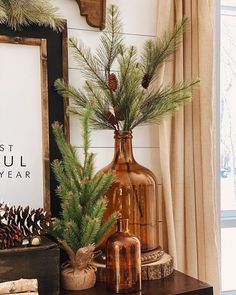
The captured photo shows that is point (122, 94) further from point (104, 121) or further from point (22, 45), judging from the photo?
point (22, 45)

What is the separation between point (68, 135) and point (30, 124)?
0.14 m

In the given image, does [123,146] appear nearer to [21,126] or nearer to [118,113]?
[118,113]

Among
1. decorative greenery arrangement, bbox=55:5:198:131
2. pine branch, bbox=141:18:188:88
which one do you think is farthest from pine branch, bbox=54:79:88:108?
pine branch, bbox=141:18:188:88

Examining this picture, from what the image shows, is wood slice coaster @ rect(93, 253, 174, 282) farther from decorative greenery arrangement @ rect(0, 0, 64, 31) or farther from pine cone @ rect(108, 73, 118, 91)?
decorative greenery arrangement @ rect(0, 0, 64, 31)

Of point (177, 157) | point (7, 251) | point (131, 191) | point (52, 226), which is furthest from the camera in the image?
point (177, 157)

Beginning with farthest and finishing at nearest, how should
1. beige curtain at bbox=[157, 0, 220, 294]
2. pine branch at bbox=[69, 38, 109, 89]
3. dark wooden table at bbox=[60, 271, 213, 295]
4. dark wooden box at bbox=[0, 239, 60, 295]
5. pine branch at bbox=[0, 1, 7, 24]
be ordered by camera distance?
beige curtain at bbox=[157, 0, 220, 294] < pine branch at bbox=[69, 38, 109, 89] < pine branch at bbox=[0, 1, 7, 24] < dark wooden table at bbox=[60, 271, 213, 295] < dark wooden box at bbox=[0, 239, 60, 295]

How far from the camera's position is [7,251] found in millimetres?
1041

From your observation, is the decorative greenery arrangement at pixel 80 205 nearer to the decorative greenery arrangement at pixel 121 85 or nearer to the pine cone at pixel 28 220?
the pine cone at pixel 28 220

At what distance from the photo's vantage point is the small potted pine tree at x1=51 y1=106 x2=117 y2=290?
1.16 meters

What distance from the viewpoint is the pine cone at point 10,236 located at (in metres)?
1.07

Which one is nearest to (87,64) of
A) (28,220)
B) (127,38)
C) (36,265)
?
(127,38)

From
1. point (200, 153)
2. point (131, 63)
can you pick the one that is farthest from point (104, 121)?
point (200, 153)

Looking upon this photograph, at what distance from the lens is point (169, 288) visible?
118 cm

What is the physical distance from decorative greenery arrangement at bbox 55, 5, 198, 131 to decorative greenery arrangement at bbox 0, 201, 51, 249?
0.40 metres
